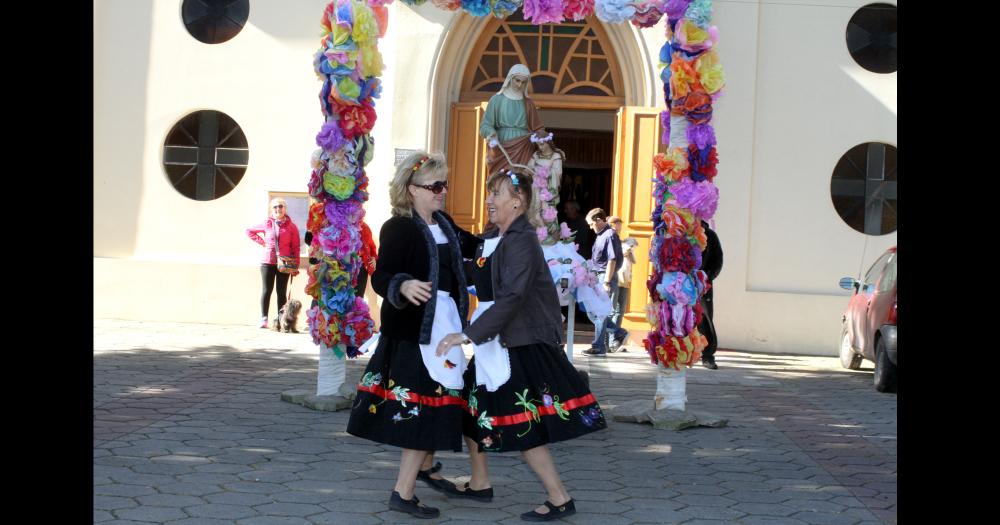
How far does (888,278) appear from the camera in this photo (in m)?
11.8

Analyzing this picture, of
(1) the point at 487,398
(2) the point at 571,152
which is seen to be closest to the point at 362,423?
(1) the point at 487,398

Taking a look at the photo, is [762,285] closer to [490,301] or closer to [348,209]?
[348,209]

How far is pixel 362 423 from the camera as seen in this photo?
583 centimetres

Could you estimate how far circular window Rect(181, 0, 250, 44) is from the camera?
1512cm

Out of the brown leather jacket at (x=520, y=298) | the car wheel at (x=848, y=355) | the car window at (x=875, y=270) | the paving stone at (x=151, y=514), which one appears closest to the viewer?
the paving stone at (x=151, y=514)

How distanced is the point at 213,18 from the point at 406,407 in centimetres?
1069

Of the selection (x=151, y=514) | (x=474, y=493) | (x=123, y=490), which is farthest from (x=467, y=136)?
(x=151, y=514)

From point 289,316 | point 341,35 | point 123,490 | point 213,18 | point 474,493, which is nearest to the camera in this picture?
point 123,490

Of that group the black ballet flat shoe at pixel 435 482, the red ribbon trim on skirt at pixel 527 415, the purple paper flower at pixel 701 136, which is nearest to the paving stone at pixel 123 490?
the black ballet flat shoe at pixel 435 482

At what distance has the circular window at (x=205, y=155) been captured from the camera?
49.6 ft

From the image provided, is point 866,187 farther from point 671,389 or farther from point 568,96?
point 671,389

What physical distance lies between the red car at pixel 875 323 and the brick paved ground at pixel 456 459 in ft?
1.30

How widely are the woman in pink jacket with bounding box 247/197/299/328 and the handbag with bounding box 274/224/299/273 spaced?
0.03 meters

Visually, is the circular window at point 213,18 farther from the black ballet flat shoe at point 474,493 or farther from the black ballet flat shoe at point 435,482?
the black ballet flat shoe at point 474,493
